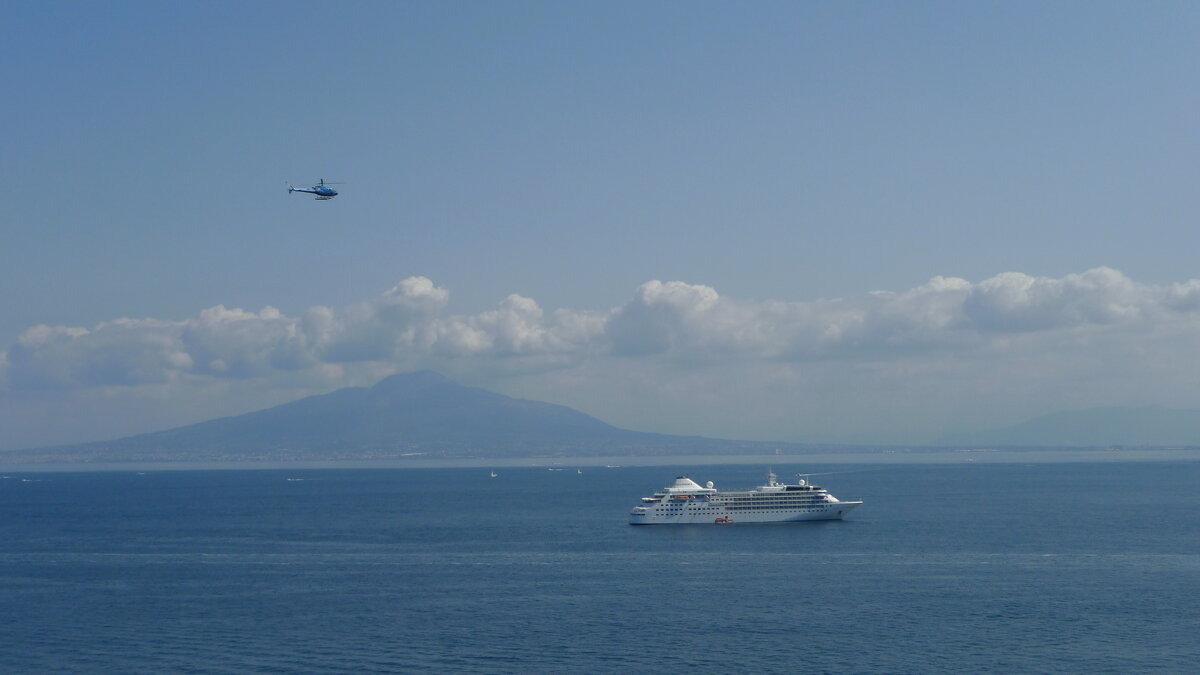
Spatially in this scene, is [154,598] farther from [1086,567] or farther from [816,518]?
[816,518]

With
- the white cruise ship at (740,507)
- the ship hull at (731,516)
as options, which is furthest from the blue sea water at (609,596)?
the white cruise ship at (740,507)

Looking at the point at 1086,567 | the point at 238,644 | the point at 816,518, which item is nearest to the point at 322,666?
the point at 238,644

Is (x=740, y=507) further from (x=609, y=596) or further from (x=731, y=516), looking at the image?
(x=609, y=596)

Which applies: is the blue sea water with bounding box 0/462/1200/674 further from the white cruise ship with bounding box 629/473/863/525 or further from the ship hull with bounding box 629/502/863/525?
the white cruise ship with bounding box 629/473/863/525

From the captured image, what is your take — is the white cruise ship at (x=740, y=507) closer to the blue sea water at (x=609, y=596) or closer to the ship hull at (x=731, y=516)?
the ship hull at (x=731, y=516)

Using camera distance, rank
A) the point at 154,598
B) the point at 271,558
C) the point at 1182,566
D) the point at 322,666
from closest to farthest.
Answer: the point at 322,666
the point at 154,598
the point at 1182,566
the point at 271,558

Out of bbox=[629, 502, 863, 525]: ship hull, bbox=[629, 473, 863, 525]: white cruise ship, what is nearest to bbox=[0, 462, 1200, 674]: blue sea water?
bbox=[629, 502, 863, 525]: ship hull
